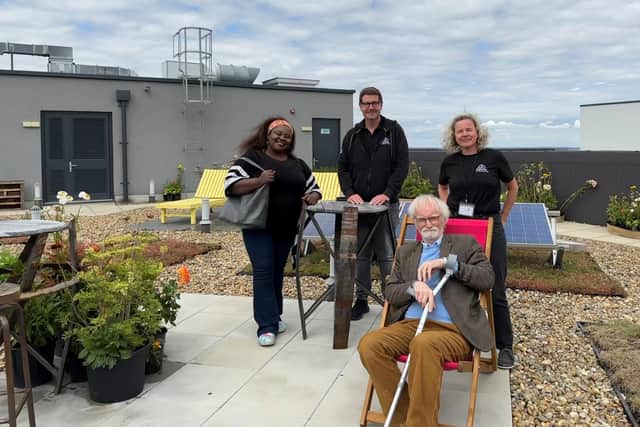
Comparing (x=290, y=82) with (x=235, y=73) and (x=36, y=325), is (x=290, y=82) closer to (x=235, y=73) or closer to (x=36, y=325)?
(x=235, y=73)

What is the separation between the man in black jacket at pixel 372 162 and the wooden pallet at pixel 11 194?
1145 centimetres

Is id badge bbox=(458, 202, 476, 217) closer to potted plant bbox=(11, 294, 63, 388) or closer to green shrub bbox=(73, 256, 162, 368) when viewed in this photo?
green shrub bbox=(73, 256, 162, 368)

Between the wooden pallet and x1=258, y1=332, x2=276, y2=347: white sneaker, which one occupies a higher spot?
the wooden pallet

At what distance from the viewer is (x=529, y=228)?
7.14 meters

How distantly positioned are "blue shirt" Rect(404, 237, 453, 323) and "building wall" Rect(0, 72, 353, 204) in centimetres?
1320

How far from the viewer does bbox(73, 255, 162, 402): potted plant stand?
11.1 feet

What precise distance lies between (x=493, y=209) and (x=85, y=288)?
2.68 metres

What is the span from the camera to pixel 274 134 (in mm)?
4340

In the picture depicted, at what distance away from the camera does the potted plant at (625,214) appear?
9.92m

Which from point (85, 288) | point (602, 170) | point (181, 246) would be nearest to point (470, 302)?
point (85, 288)

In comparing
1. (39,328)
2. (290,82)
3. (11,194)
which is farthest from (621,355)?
(290,82)

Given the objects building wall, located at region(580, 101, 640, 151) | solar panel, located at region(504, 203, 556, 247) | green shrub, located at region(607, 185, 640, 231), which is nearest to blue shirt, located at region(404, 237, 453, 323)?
solar panel, located at region(504, 203, 556, 247)

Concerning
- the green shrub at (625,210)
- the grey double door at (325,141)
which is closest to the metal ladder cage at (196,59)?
the grey double door at (325,141)

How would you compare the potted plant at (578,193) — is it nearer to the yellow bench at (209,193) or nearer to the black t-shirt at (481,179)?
the yellow bench at (209,193)
